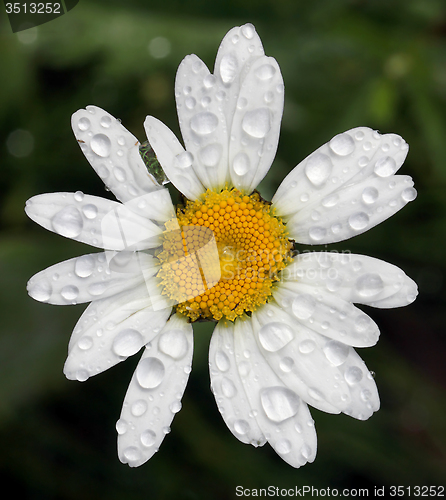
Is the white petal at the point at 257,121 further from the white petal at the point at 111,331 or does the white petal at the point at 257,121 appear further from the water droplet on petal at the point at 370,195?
the white petal at the point at 111,331

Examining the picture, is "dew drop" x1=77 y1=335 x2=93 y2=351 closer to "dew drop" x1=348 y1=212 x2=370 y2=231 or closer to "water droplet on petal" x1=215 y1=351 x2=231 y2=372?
"water droplet on petal" x1=215 y1=351 x2=231 y2=372

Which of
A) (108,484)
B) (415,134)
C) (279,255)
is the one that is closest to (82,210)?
(279,255)

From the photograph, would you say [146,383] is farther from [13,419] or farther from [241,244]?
[13,419]
